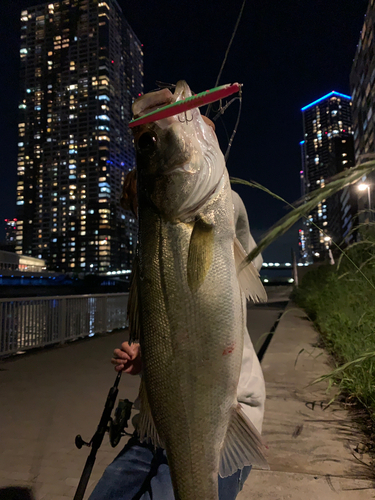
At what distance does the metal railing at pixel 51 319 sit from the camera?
6.99 meters

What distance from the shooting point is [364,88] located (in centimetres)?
6838

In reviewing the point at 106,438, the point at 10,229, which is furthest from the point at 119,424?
the point at 10,229

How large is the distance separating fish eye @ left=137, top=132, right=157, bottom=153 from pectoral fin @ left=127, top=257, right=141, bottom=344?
448mm

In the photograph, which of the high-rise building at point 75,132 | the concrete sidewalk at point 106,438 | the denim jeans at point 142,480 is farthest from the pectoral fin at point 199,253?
the high-rise building at point 75,132

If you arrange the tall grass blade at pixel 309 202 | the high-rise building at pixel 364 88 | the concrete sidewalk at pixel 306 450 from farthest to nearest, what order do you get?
the high-rise building at pixel 364 88
the concrete sidewalk at pixel 306 450
the tall grass blade at pixel 309 202

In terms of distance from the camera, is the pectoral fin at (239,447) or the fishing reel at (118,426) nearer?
the pectoral fin at (239,447)

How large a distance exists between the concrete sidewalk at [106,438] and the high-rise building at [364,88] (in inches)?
2334

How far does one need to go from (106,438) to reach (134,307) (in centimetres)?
309

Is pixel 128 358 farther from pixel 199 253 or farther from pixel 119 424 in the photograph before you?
pixel 199 253

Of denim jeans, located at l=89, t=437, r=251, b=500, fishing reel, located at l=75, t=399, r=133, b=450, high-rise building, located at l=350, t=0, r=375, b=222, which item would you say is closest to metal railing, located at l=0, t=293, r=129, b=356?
fishing reel, located at l=75, t=399, r=133, b=450

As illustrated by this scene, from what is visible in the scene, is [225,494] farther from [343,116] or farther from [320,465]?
[343,116]

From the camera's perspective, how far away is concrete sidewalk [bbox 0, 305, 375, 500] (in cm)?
231

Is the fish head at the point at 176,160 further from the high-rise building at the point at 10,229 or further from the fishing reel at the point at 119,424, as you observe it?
the high-rise building at the point at 10,229

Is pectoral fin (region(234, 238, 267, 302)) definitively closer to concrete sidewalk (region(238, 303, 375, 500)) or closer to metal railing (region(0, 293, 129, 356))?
concrete sidewalk (region(238, 303, 375, 500))
